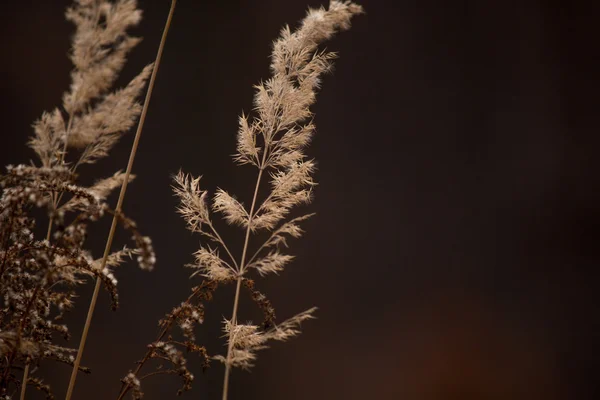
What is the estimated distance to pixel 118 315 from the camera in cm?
253

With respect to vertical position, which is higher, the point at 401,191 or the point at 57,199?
the point at 401,191

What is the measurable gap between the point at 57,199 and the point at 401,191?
1998mm


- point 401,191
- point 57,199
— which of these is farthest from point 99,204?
point 401,191

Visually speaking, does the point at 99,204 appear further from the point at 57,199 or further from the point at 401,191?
the point at 401,191

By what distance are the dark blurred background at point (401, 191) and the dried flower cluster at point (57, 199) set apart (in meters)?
1.59

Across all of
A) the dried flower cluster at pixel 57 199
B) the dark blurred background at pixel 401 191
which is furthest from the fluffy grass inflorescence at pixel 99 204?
the dark blurred background at pixel 401 191

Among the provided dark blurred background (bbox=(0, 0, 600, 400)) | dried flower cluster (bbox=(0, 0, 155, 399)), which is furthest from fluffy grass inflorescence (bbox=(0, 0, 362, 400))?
dark blurred background (bbox=(0, 0, 600, 400))

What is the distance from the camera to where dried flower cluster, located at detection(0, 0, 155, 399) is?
81 cm

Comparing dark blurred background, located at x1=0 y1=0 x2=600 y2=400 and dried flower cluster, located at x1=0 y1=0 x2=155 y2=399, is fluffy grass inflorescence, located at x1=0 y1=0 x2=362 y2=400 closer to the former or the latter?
dried flower cluster, located at x1=0 y1=0 x2=155 y2=399

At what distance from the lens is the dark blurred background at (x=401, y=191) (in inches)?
103

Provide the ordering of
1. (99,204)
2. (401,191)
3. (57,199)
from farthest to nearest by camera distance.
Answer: (401,191), (57,199), (99,204)

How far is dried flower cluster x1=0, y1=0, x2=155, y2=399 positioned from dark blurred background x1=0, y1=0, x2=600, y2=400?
1.59 m

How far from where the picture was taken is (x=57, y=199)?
3.64ft

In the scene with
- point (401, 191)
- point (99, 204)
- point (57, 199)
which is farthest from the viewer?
point (401, 191)
